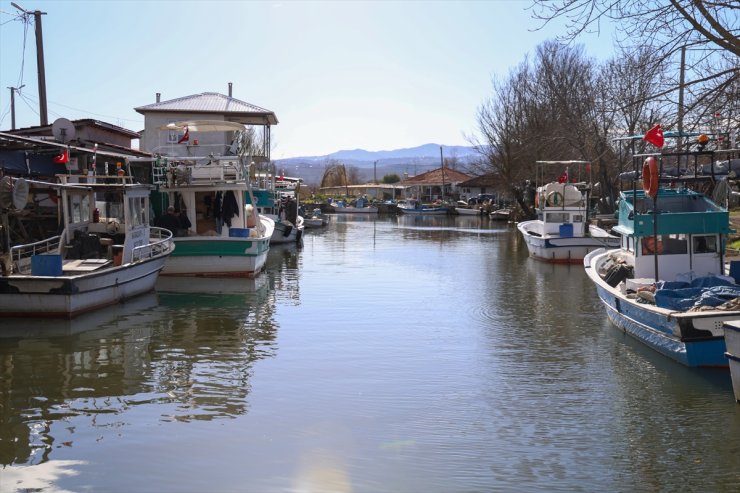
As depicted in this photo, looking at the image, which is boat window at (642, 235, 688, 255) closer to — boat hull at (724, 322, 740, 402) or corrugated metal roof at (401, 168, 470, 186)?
boat hull at (724, 322, 740, 402)

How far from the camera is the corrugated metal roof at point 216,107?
36031 mm

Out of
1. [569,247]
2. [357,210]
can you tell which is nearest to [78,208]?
[569,247]

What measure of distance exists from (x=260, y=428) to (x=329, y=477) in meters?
1.85

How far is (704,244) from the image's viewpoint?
15523 millimetres

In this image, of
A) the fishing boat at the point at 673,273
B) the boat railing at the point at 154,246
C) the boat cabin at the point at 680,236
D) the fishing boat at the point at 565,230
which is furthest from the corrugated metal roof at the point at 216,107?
the boat cabin at the point at 680,236

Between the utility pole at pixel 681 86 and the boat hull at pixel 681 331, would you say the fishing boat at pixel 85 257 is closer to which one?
the boat hull at pixel 681 331

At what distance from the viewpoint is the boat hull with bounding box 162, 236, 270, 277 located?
23.5 metres

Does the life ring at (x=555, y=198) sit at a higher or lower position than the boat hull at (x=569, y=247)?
higher

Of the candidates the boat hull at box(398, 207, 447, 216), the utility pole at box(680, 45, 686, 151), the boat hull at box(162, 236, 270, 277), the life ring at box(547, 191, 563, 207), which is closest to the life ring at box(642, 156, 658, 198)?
the utility pole at box(680, 45, 686, 151)

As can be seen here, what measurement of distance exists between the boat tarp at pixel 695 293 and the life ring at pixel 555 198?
57.4ft

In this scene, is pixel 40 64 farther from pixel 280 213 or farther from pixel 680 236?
pixel 680 236

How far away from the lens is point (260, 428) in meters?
10.0

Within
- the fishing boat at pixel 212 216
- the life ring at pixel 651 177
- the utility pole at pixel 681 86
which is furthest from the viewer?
the fishing boat at pixel 212 216

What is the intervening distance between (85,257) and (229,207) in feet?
21.0
